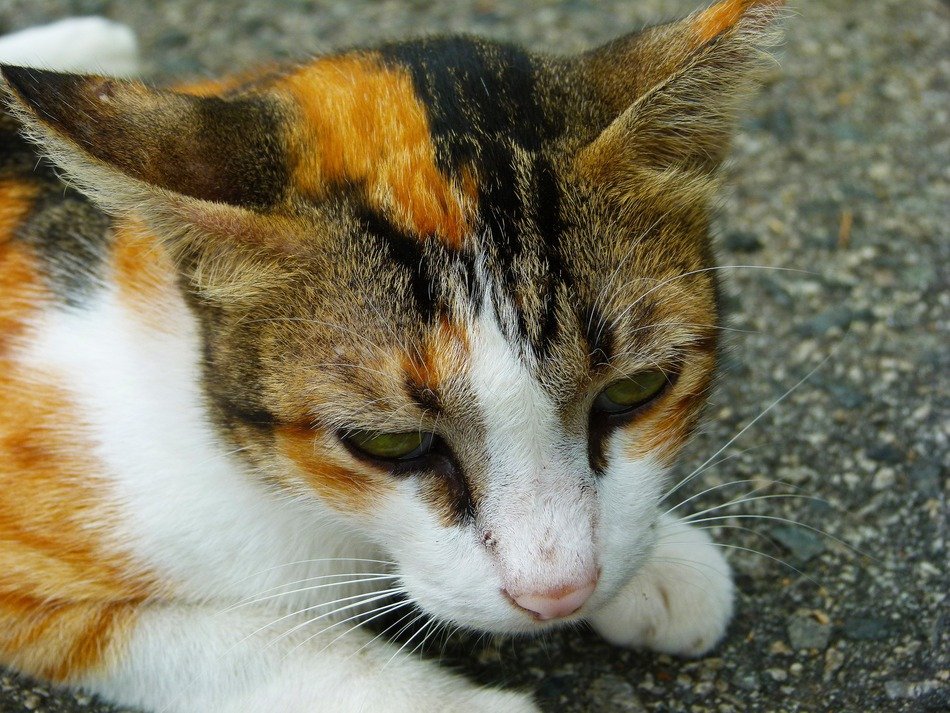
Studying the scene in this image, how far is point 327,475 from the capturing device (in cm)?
212

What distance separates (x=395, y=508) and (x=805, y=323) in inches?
73.0

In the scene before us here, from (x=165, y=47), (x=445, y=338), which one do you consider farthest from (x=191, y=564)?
(x=165, y=47)

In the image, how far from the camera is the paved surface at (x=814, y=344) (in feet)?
8.30

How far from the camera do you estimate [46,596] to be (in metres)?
2.40

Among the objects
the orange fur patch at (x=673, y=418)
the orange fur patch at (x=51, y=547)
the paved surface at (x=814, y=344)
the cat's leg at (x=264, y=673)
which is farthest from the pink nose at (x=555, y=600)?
the orange fur patch at (x=51, y=547)

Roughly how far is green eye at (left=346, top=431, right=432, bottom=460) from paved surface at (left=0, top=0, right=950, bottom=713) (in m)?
0.77

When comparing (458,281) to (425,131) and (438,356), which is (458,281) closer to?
(438,356)

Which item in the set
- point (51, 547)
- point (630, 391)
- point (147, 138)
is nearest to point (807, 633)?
point (630, 391)

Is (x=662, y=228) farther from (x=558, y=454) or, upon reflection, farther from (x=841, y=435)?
(x=841, y=435)

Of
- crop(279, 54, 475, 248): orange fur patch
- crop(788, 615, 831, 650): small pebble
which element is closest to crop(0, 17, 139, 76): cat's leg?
crop(279, 54, 475, 248): orange fur patch

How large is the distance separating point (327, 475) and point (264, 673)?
548 mm

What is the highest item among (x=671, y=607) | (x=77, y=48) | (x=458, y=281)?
(x=77, y=48)

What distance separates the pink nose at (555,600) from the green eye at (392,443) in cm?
32

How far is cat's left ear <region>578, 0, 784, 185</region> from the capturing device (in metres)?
1.97
